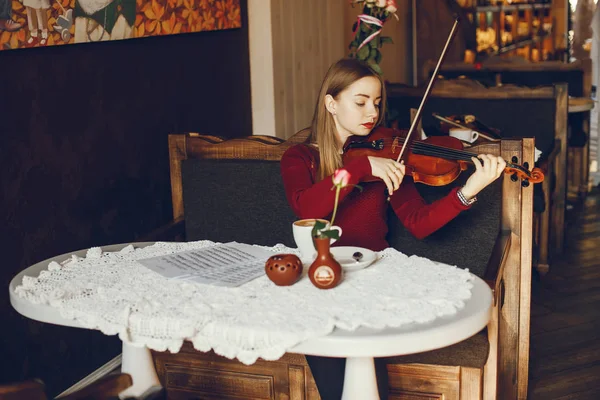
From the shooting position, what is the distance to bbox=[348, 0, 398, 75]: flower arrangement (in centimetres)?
373

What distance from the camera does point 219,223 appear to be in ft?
9.46

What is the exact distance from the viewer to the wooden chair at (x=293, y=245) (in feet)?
7.58

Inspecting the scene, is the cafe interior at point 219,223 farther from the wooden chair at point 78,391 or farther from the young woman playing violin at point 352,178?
the young woman playing violin at point 352,178

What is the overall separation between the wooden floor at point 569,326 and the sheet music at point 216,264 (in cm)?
137

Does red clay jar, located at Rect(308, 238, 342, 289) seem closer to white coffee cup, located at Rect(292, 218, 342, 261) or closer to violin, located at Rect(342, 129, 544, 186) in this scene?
white coffee cup, located at Rect(292, 218, 342, 261)

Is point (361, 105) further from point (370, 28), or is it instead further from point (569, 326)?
point (569, 326)

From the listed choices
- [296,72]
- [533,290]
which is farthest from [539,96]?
[296,72]

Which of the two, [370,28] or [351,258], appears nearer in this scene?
[351,258]

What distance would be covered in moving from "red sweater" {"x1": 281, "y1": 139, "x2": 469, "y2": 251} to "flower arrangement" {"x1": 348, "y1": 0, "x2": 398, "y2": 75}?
4.53ft

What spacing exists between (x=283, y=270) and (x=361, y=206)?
A: 2.21 ft

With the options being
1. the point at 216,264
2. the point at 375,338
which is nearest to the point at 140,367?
the point at 216,264

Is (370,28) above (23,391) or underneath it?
above

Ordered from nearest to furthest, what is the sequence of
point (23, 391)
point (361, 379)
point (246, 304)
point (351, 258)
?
1. point (23, 391)
2. point (246, 304)
3. point (361, 379)
4. point (351, 258)

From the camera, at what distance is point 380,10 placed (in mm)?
3773
